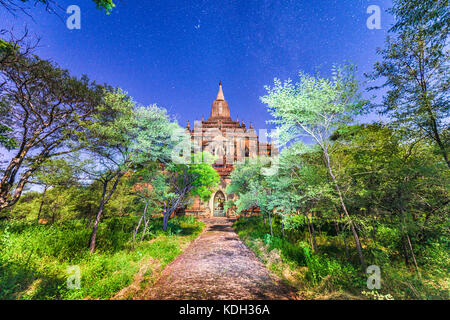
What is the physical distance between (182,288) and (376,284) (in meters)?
5.68

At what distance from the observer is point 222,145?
30.7m

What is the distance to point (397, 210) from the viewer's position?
5270mm

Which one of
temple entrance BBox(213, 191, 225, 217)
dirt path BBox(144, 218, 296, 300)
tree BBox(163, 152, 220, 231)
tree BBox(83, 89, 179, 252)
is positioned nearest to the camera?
dirt path BBox(144, 218, 296, 300)

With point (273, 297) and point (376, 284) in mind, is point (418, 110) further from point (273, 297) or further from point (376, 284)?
point (273, 297)

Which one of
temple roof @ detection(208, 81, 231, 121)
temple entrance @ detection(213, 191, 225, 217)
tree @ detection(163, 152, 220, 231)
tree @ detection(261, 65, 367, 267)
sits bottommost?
temple entrance @ detection(213, 191, 225, 217)

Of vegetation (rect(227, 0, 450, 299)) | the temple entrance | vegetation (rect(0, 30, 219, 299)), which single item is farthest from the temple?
vegetation (rect(227, 0, 450, 299))

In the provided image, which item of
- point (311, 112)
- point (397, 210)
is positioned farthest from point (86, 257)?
point (397, 210)

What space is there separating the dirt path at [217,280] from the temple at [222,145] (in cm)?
1583

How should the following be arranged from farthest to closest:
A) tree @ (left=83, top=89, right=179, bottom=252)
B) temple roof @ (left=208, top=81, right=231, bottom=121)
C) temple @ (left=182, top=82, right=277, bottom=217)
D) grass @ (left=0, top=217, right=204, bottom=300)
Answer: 1. temple roof @ (left=208, top=81, right=231, bottom=121)
2. temple @ (left=182, top=82, right=277, bottom=217)
3. tree @ (left=83, top=89, right=179, bottom=252)
4. grass @ (left=0, top=217, right=204, bottom=300)

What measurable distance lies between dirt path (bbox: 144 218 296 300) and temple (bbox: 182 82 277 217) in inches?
623

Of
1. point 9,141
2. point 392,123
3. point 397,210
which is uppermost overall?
point 392,123

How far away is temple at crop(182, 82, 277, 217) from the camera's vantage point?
79.1 ft

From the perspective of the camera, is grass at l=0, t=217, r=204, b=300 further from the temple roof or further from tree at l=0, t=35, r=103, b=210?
the temple roof

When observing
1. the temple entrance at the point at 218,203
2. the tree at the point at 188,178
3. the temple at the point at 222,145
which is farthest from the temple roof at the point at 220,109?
the tree at the point at 188,178
